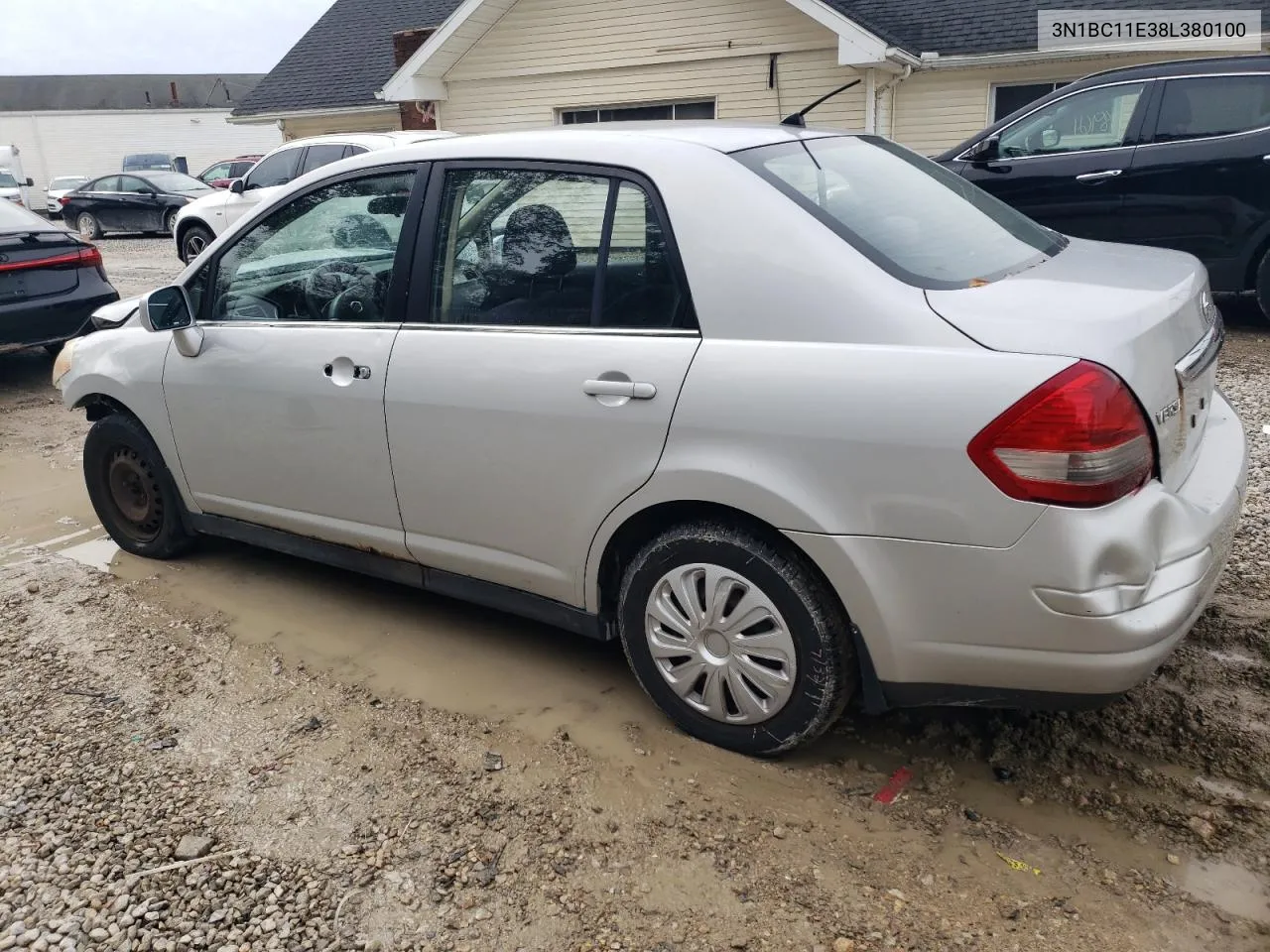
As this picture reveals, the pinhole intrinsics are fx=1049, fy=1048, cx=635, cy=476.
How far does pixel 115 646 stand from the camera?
153 inches

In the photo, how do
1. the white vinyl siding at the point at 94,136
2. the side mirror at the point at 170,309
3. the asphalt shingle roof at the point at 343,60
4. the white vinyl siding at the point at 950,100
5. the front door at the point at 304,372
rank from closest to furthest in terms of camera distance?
1. the front door at the point at 304,372
2. the side mirror at the point at 170,309
3. the white vinyl siding at the point at 950,100
4. the asphalt shingle roof at the point at 343,60
5. the white vinyl siding at the point at 94,136

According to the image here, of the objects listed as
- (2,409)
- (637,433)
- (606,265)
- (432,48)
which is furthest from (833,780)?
(432,48)

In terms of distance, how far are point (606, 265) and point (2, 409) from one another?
21.8 ft

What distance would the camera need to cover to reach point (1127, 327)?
2.46m

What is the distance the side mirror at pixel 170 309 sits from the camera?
3994 mm

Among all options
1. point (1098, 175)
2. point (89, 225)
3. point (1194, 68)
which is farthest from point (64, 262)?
point (89, 225)

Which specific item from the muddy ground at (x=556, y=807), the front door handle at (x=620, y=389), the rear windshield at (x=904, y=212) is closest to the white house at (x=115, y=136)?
the muddy ground at (x=556, y=807)

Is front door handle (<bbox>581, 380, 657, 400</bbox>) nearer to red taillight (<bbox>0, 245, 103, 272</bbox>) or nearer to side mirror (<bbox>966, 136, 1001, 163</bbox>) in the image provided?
side mirror (<bbox>966, 136, 1001, 163</bbox>)

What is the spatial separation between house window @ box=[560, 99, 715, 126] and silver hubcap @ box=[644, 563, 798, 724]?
39.5ft

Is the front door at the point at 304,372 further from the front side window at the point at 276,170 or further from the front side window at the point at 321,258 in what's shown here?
the front side window at the point at 276,170

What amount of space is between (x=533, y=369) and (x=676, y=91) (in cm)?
1239

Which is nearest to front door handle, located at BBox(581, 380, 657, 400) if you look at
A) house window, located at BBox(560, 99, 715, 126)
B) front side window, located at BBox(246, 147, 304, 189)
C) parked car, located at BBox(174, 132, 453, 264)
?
parked car, located at BBox(174, 132, 453, 264)

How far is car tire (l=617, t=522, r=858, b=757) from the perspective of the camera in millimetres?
2703

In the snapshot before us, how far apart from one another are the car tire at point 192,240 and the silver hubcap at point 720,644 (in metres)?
14.2
